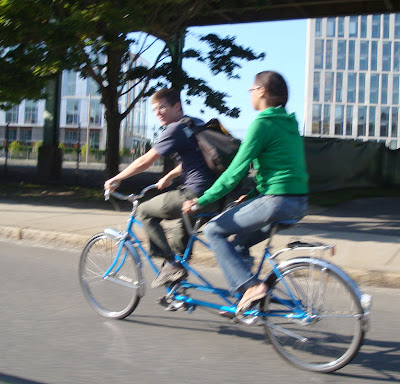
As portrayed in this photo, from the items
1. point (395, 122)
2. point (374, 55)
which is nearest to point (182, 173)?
point (374, 55)

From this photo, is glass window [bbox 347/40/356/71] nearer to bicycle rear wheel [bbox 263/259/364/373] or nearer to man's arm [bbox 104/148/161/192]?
man's arm [bbox 104/148/161/192]

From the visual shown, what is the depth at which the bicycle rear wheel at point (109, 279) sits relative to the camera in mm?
4734

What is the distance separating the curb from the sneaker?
266 cm

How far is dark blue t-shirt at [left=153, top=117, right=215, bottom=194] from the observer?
4270mm

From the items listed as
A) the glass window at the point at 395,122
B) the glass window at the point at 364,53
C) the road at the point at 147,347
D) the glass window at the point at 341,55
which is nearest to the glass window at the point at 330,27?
the glass window at the point at 341,55

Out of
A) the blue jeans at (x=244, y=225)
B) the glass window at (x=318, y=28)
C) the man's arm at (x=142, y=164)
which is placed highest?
the glass window at (x=318, y=28)

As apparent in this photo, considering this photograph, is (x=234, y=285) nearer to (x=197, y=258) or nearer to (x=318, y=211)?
(x=197, y=258)

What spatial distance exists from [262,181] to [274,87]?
642 millimetres

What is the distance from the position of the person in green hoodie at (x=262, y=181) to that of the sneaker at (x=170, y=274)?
0.53 meters

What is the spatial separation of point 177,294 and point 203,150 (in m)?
1.16

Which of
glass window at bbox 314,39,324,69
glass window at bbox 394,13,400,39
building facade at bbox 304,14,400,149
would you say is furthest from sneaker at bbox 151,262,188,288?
glass window at bbox 394,13,400,39

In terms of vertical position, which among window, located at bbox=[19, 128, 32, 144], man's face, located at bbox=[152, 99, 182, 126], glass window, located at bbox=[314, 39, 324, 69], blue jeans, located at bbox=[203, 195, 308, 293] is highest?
glass window, located at bbox=[314, 39, 324, 69]

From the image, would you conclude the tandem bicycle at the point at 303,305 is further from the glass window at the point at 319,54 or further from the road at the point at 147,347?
the glass window at the point at 319,54

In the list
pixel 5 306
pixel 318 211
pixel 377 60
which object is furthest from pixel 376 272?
pixel 377 60
